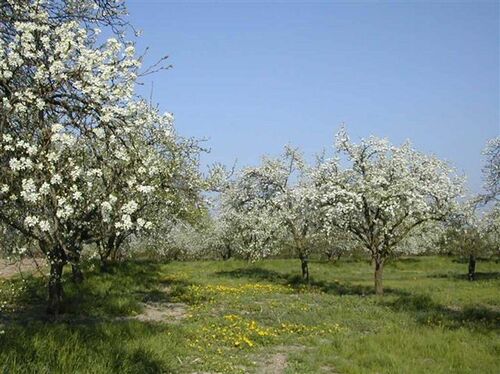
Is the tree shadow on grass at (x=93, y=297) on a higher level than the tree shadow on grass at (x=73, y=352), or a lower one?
lower

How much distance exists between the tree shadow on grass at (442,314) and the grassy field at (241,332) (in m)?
0.06

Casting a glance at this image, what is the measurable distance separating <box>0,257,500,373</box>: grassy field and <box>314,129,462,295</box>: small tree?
341cm

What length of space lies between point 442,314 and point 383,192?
6149 millimetres

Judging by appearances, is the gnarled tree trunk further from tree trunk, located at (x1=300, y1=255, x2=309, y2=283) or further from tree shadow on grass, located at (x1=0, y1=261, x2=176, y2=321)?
tree shadow on grass, located at (x1=0, y1=261, x2=176, y2=321)

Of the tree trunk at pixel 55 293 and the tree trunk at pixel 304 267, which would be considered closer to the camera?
the tree trunk at pixel 55 293

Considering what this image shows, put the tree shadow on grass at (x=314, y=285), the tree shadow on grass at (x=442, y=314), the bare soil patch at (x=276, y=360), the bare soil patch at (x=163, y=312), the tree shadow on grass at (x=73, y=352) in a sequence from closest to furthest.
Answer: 1. the tree shadow on grass at (x=73, y=352)
2. the bare soil patch at (x=276, y=360)
3. the tree shadow on grass at (x=442, y=314)
4. the bare soil patch at (x=163, y=312)
5. the tree shadow on grass at (x=314, y=285)

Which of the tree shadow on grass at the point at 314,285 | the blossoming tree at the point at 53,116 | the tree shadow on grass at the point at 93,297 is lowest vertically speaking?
the tree shadow on grass at the point at 314,285

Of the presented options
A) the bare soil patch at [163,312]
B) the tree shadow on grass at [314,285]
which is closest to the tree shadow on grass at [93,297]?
the bare soil patch at [163,312]

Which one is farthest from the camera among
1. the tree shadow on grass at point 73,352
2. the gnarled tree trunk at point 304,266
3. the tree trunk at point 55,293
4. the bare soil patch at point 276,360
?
the gnarled tree trunk at point 304,266

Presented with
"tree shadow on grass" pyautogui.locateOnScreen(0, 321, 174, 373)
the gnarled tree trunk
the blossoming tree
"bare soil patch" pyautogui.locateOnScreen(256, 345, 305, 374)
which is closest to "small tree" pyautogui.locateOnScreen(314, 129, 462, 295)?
the gnarled tree trunk

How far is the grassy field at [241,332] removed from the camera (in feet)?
33.6

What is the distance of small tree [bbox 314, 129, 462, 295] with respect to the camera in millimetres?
22438

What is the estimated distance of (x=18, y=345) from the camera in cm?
956

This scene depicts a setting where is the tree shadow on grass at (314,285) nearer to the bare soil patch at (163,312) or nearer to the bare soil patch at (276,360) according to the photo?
the bare soil patch at (163,312)
